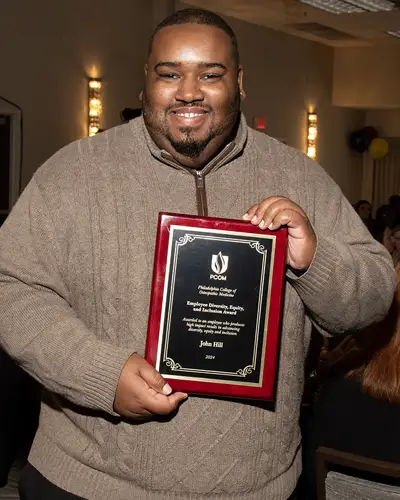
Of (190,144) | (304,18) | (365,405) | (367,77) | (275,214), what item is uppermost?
(304,18)

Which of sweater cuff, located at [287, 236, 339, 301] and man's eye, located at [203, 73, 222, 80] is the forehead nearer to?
man's eye, located at [203, 73, 222, 80]

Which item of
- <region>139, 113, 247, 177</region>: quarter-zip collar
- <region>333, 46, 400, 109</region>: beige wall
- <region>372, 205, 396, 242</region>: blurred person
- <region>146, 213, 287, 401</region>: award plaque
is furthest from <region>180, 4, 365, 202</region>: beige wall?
<region>146, 213, 287, 401</region>: award plaque

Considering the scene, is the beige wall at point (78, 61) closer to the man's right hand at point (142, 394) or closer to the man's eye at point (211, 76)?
the man's eye at point (211, 76)

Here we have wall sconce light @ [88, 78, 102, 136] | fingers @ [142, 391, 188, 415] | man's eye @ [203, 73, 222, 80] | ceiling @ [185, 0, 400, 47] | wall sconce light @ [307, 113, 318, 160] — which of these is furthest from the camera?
wall sconce light @ [307, 113, 318, 160]

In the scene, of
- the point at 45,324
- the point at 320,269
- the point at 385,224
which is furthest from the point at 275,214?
the point at 385,224

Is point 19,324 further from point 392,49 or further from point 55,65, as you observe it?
point 392,49

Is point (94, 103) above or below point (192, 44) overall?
above

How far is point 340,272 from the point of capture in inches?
64.3

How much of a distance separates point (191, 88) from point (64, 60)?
311 inches

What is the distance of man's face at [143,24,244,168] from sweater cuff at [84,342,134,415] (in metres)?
0.39

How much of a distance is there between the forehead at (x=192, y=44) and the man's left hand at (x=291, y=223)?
0.28 metres

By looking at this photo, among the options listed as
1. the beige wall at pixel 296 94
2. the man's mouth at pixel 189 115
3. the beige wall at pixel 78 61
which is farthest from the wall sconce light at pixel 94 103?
the man's mouth at pixel 189 115

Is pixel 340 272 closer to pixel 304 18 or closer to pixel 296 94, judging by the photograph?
pixel 304 18

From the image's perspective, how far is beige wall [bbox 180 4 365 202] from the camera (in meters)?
12.5
